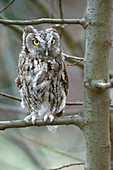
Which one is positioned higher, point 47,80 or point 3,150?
point 47,80

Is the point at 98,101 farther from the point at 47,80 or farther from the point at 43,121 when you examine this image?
the point at 47,80

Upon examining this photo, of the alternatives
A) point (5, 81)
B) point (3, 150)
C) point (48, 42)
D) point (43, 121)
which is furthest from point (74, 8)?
point (43, 121)

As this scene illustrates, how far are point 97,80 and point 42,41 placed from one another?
0.90 meters

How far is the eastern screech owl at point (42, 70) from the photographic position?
2.32 meters

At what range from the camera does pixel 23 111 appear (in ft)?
9.79

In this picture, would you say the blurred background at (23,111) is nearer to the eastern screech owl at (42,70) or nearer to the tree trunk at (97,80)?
the eastern screech owl at (42,70)

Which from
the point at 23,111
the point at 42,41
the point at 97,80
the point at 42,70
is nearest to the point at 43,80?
the point at 42,70

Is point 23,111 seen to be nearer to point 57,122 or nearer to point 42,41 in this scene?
point 42,41

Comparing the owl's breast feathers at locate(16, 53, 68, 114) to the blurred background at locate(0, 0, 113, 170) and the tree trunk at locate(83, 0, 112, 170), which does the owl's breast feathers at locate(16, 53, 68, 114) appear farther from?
the tree trunk at locate(83, 0, 112, 170)

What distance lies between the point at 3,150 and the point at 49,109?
8.17ft

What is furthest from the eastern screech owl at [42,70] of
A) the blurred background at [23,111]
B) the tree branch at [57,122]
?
the tree branch at [57,122]

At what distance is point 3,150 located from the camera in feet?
15.7

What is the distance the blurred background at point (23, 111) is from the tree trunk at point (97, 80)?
30.6 inches

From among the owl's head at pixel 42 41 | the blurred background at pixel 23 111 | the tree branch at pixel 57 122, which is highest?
the owl's head at pixel 42 41
